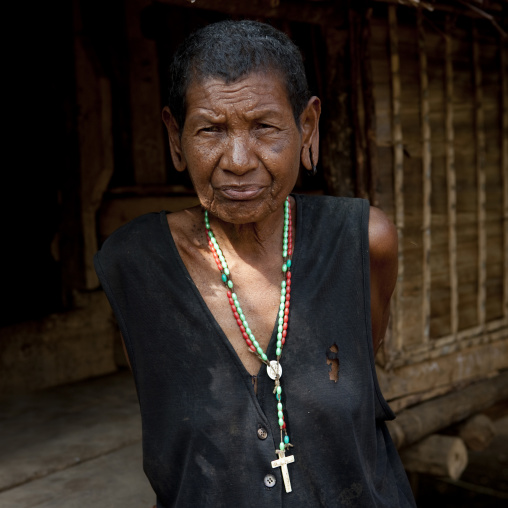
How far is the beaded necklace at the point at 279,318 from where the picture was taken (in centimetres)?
177

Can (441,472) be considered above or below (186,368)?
below

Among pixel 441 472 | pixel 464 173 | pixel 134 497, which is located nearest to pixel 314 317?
pixel 134 497

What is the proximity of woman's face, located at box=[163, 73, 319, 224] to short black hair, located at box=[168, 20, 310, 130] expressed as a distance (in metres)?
0.02

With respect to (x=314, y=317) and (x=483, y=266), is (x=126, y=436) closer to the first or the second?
(x=314, y=317)

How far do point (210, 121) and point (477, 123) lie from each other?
2.56 metres

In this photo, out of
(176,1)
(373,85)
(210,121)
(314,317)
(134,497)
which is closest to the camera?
(210,121)

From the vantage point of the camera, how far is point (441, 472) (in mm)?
4031

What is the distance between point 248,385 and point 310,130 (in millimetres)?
734

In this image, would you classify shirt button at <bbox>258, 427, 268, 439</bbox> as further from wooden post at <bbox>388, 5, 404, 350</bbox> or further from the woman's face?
wooden post at <bbox>388, 5, 404, 350</bbox>

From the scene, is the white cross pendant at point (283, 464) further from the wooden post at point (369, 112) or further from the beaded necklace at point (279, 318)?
the wooden post at point (369, 112)

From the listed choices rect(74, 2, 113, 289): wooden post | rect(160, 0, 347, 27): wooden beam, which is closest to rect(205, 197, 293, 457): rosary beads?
rect(160, 0, 347, 27): wooden beam

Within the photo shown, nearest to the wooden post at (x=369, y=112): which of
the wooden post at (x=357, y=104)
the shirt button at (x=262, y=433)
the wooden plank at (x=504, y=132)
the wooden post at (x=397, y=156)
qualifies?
the wooden post at (x=357, y=104)

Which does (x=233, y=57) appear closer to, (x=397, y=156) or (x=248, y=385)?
(x=248, y=385)

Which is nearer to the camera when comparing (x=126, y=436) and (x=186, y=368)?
(x=186, y=368)
